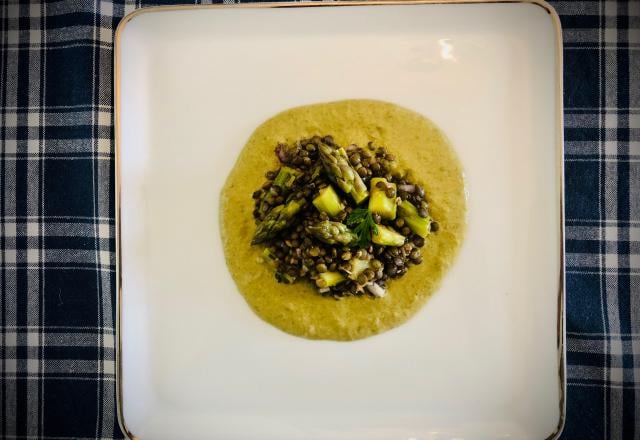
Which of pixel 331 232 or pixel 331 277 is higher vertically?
pixel 331 232

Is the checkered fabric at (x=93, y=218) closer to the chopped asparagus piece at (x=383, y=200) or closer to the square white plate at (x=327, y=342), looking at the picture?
the square white plate at (x=327, y=342)

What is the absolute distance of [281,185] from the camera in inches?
82.0

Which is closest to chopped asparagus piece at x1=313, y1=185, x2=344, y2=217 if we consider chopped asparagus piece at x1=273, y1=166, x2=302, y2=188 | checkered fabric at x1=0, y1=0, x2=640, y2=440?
chopped asparagus piece at x1=273, y1=166, x2=302, y2=188

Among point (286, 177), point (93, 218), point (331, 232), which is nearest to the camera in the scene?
point (331, 232)

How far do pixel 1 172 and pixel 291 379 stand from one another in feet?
5.13

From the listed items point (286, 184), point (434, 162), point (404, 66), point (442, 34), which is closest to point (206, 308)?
point (286, 184)

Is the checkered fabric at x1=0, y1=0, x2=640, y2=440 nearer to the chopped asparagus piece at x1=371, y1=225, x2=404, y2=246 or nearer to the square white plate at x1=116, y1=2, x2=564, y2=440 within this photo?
the square white plate at x1=116, y1=2, x2=564, y2=440

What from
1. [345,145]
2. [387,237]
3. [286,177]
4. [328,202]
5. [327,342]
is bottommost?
[327,342]

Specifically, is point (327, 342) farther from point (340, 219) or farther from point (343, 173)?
point (343, 173)

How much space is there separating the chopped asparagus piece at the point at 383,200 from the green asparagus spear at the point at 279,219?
0.28 m

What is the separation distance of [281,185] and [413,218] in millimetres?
553

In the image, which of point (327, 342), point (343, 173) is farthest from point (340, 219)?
point (327, 342)

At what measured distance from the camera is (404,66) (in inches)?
84.4

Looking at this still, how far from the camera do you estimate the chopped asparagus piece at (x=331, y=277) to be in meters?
2.02
